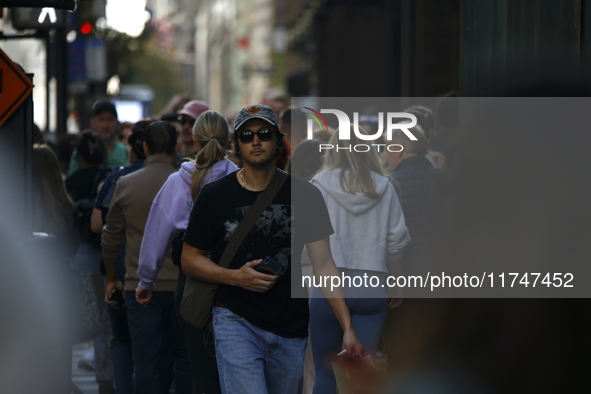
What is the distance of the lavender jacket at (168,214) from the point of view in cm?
664

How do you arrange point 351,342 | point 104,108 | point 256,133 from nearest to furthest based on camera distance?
point 256,133
point 351,342
point 104,108

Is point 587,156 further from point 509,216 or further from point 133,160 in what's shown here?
point 133,160

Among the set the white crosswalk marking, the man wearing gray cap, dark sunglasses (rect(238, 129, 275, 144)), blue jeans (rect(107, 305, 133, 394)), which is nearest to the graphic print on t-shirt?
dark sunglasses (rect(238, 129, 275, 144))

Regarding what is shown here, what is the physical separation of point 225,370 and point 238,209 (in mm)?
774

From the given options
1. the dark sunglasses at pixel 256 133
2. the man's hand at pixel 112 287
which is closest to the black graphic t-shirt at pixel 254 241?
the dark sunglasses at pixel 256 133

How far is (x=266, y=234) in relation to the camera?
531cm

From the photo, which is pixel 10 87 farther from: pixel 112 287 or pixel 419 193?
pixel 419 193

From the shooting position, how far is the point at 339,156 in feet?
22.1

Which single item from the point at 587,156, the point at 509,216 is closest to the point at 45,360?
the point at 509,216

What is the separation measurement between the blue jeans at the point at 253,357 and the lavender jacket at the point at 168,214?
4.34ft

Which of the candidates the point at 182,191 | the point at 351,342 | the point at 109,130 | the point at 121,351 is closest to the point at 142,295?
the point at 182,191

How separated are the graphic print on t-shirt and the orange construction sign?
2453 mm

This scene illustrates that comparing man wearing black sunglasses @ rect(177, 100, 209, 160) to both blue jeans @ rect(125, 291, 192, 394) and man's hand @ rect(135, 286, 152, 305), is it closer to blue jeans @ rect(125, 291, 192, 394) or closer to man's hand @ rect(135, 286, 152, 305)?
blue jeans @ rect(125, 291, 192, 394)

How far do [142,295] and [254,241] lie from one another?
1.84 metres
